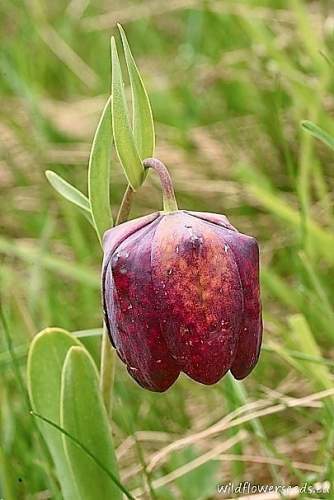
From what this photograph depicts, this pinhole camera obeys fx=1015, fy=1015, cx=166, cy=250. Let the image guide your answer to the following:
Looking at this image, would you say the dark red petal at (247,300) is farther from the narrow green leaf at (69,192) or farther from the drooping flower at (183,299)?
the narrow green leaf at (69,192)

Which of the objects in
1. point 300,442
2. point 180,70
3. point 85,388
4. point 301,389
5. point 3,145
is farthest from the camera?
point 180,70

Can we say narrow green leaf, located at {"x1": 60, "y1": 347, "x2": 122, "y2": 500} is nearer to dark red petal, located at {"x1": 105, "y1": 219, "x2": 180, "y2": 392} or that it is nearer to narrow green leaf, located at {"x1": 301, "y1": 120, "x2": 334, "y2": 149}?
dark red petal, located at {"x1": 105, "y1": 219, "x2": 180, "y2": 392}

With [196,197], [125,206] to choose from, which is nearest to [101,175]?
[125,206]

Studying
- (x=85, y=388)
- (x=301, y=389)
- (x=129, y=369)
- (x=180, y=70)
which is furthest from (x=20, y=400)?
(x=180, y=70)

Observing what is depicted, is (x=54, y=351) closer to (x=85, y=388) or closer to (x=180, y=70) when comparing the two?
(x=85, y=388)

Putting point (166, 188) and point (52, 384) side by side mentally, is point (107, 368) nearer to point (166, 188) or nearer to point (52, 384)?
point (52, 384)
